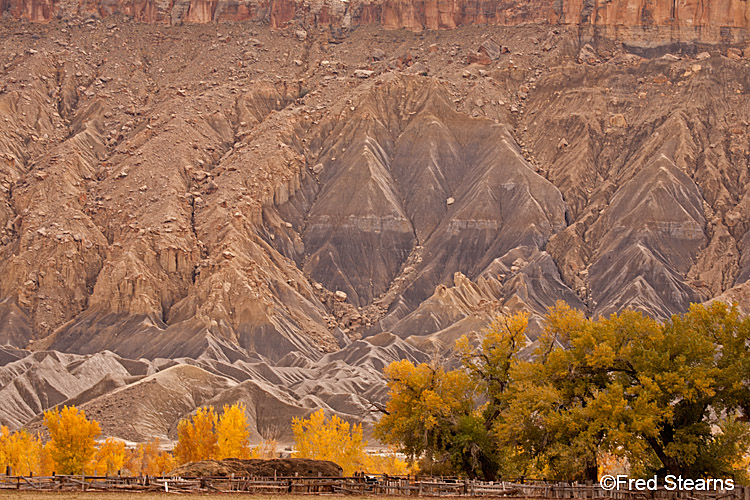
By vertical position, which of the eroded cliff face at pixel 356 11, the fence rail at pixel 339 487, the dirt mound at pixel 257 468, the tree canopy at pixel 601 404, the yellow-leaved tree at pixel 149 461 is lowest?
the yellow-leaved tree at pixel 149 461

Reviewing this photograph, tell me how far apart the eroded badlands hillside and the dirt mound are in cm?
5789

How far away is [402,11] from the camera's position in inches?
7333

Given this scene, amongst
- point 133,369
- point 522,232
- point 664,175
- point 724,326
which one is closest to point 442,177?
point 522,232

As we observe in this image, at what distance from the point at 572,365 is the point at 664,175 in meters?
107

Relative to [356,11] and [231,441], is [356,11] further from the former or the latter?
[231,441]

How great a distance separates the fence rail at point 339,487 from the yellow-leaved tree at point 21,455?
83.9ft

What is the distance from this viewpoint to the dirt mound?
42.1 meters

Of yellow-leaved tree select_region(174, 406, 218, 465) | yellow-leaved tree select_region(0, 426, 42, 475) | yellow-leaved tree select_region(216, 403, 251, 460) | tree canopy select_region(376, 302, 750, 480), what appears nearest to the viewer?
tree canopy select_region(376, 302, 750, 480)

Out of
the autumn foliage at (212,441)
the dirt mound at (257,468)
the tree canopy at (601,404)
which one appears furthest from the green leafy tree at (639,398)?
the autumn foliage at (212,441)

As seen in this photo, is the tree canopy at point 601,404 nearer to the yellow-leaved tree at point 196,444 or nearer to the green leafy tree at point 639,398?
the green leafy tree at point 639,398

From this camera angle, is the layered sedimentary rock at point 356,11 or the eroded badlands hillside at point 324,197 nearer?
the eroded badlands hillside at point 324,197

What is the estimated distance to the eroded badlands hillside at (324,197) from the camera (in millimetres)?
125375

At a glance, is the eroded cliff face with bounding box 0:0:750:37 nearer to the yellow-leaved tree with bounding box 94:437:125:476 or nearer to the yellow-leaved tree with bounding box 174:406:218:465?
the yellow-leaved tree with bounding box 174:406:218:465

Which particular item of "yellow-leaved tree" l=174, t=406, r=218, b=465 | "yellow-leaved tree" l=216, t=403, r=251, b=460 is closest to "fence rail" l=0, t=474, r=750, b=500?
"yellow-leaved tree" l=216, t=403, r=251, b=460
